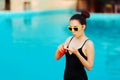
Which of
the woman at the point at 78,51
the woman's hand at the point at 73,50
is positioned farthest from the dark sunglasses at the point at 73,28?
the woman's hand at the point at 73,50

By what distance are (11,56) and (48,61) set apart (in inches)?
36.3

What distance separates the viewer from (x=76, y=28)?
2.59m

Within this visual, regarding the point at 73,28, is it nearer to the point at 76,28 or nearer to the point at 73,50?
the point at 76,28

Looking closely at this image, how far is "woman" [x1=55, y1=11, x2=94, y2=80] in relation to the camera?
102 inches

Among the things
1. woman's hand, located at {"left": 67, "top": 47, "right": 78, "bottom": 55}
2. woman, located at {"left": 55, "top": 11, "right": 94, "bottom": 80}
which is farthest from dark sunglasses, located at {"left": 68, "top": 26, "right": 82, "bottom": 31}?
woman's hand, located at {"left": 67, "top": 47, "right": 78, "bottom": 55}

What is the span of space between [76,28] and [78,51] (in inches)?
6.6

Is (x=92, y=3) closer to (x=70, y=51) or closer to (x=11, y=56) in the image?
(x=11, y=56)

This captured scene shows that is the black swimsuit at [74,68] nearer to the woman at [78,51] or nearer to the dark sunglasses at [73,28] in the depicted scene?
the woman at [78,51]

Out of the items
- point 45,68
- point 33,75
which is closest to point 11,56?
point 45,68

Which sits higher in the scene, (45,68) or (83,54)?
(83,54)

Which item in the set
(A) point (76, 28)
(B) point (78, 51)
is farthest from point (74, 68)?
(A) point (76, 28)

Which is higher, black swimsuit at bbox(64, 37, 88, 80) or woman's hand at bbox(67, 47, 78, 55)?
woman's hand at bbox(67, 47, 78, 55)

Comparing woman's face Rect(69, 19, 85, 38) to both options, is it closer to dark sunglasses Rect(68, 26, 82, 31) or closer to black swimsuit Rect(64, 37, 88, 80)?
dark sunglasses Rect(68, 26, 82, 31)

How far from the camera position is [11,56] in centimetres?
761
